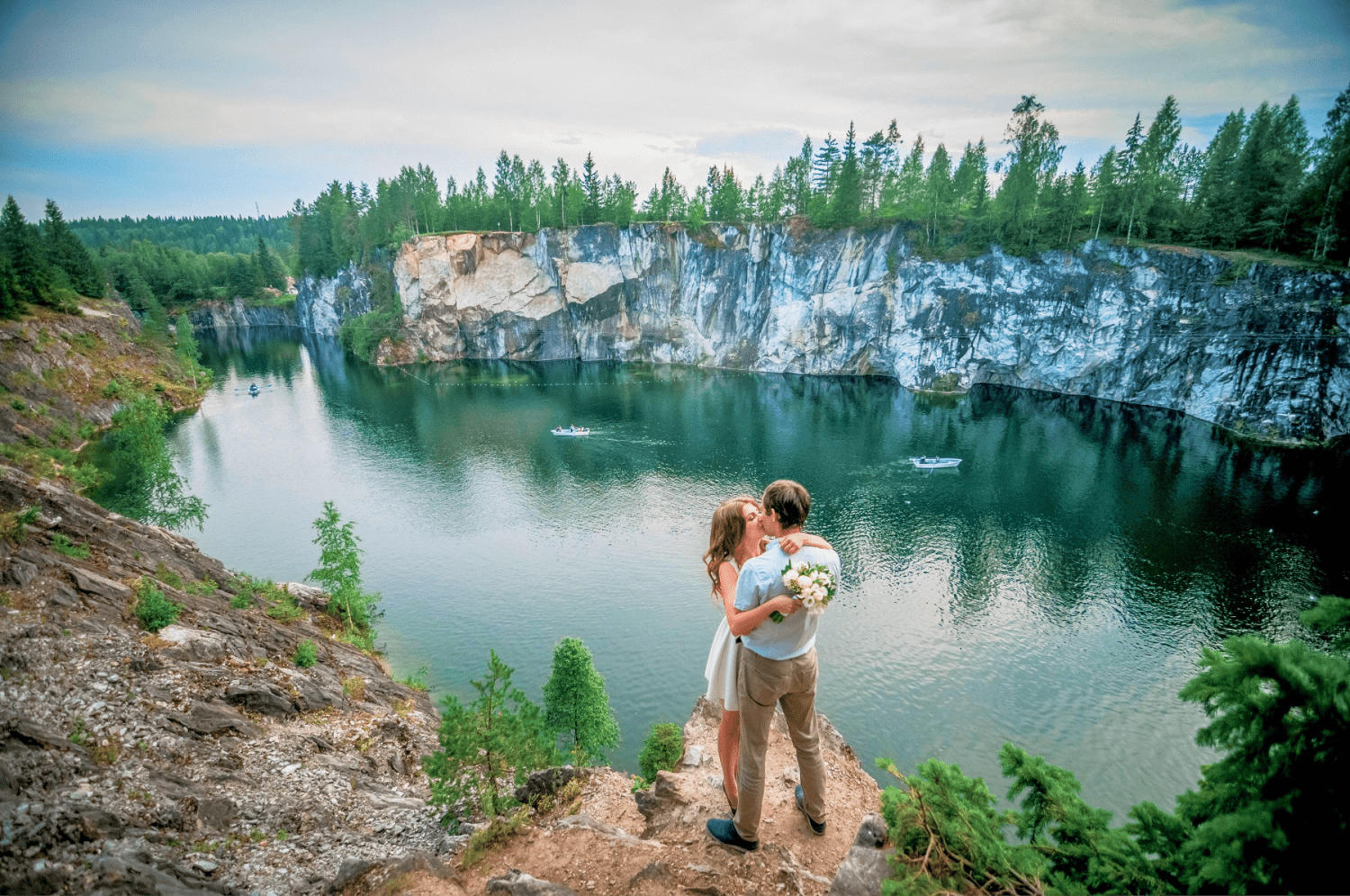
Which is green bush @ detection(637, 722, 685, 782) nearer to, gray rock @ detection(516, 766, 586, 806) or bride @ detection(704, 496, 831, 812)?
gray rock @ detection(516, 766, 586, 806)

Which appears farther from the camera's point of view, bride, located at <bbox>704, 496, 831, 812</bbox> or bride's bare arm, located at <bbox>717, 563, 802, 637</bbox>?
bride, located at <bbox>704, 496, 831, 812</bbox>

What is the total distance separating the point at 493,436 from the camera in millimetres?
53250

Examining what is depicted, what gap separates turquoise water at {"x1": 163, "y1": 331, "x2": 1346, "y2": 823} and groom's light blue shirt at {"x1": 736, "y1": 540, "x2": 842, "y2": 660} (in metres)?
15.0

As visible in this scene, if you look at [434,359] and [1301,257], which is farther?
[434,359]

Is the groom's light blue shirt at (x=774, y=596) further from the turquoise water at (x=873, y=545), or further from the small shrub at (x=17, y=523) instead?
the small shrub at (x=17, y=523)

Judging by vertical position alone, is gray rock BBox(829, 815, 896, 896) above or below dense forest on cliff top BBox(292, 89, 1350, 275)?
below

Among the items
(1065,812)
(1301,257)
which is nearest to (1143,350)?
(1301,257)

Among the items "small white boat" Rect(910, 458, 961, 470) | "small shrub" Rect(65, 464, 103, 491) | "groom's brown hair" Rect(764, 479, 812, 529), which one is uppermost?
"groom's brown hair" Rect(764, 479, 812, 529)

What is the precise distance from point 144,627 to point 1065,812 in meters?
17.0

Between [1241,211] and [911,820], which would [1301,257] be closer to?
[1241,211]

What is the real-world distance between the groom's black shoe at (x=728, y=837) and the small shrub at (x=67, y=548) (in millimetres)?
17136

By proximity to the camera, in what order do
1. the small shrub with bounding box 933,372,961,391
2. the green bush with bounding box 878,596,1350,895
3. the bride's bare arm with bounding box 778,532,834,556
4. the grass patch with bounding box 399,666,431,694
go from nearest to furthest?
the green bush with bounding box 878,596,1350,895
the bride's bare arm with bounding box 778,532,834,556
the grass patch with bounding box 399,666,431,694
the small shrub with bounding box 933,372,961,391

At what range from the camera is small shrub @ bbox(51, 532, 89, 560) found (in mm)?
14609

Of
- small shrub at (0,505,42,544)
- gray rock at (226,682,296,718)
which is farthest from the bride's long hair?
small shrub at (0,505,42,544)
